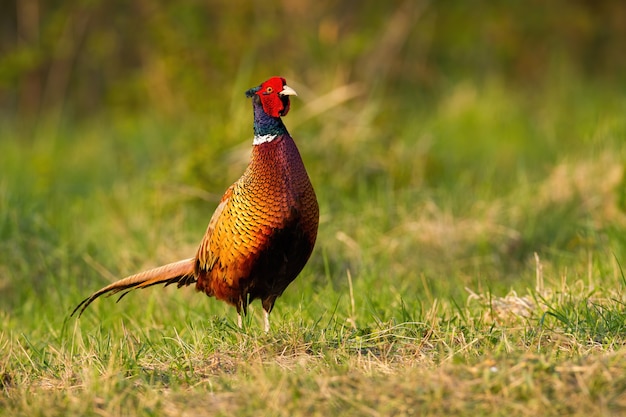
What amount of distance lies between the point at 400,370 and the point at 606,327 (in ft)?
3.11

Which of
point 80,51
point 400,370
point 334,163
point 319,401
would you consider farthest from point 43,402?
point 80,51

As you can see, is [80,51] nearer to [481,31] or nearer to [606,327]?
[481,31]

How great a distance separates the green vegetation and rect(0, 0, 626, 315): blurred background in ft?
0.09

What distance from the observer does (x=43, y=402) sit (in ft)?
11.2

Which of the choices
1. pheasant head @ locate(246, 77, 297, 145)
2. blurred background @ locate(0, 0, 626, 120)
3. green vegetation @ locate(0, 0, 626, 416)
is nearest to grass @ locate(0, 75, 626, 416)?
green vegetation @ locate(0, 0, 626, 416)

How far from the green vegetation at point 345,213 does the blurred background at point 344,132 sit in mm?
27

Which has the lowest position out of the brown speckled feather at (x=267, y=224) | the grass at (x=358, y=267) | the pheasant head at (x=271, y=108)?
the grass at (x=358, y=267)

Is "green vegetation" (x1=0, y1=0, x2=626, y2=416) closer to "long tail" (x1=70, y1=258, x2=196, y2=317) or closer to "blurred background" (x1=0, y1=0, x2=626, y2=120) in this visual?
"blurred background" (x1=0, y1=0, x2=626, y2=120)

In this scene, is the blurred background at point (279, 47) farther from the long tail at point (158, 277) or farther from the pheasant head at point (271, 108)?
the pheasant head at point (271, 108)

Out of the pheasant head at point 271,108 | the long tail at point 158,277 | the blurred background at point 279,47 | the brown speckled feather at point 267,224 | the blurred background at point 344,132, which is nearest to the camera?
the brown speckled feather at point 267,224

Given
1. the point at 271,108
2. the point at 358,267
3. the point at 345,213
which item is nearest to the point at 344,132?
the point at 345,213

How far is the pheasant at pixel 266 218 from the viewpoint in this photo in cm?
425

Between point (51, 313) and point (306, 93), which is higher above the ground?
point (306, 93)

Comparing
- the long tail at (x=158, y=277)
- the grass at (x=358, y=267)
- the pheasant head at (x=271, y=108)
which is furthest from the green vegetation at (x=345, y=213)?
the pheasant head at (x=271, y=108)
